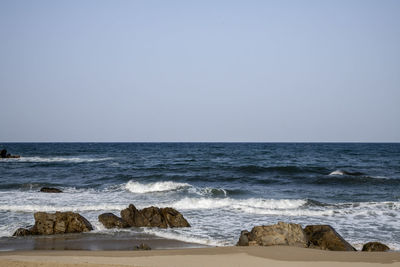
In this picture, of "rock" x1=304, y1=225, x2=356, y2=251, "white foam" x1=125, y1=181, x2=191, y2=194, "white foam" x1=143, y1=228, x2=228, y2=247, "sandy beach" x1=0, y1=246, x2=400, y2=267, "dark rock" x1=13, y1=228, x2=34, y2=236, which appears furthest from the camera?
"white foam" x1=125, y1=181, x2=191, y2=194

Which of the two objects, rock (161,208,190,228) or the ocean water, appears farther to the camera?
rock (161,208,190,228)

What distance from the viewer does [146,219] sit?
13812mm

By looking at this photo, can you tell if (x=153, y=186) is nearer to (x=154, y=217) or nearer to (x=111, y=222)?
(x=154, y=217)

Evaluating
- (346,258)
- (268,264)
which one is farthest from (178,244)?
(346,258)

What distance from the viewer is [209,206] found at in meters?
18.3

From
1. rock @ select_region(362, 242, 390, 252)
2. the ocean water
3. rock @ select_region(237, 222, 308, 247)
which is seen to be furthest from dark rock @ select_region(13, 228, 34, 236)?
rock @ select_region(362, 242, 390, 252)

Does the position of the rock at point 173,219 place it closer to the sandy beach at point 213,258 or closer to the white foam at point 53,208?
the white foam at point 53,208

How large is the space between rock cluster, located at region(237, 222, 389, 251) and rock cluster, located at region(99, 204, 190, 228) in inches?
146

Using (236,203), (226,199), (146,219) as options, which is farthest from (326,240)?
(226,199)

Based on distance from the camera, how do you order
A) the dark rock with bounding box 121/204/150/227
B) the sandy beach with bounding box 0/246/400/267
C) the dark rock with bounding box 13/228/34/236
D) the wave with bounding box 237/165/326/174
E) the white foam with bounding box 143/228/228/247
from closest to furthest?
1. the sandy beach with bounding box 0/246/400/267
2. the white foam with bounding box 143/228/228/247
3. the dark rock with bounding box 13/228/34/236
4. the dark rock with bounding box 121/204/150/227
5. the wave with bounding box 237/165/326/174

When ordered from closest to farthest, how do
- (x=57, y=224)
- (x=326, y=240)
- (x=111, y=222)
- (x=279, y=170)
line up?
A: (x=326, y=240) < (x=57, y=224) < (x=111, y=222) < (x=279, y=170)

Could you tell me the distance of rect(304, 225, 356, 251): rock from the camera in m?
9.95

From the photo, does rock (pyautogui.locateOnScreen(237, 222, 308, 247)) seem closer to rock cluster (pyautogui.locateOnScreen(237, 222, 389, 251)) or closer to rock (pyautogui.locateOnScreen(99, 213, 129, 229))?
rock cluster (pyautogui.locateOnScreen(237, 222, 389, 251))

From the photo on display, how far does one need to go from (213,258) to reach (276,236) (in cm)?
226
